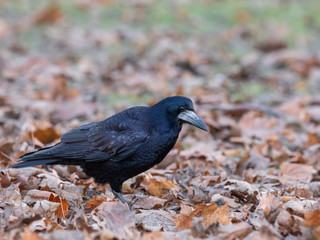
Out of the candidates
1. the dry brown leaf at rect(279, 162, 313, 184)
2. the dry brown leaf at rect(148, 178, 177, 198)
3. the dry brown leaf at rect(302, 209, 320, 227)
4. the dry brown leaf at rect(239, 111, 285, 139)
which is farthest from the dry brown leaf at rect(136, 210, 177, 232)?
the dry brown leaf at rect(239, 111, 285, 139)

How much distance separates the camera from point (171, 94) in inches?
269

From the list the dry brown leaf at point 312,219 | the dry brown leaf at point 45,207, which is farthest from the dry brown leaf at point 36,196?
the dry brown leaf at point 312,219

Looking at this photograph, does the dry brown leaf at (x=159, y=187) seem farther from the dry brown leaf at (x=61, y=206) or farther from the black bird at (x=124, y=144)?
the dry brown leaf at (x=61, y=206)

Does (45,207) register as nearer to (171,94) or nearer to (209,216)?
(209,216)

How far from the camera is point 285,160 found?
4961 millimetres

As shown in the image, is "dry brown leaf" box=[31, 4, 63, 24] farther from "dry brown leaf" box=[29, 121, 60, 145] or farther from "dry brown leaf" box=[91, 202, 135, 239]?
"dry brown leaf" box=[91, 202, 135, 239]

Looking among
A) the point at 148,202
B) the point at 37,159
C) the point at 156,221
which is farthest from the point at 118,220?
the point at 37,159

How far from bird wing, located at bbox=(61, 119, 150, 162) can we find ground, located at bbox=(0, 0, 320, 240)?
0.29 metres

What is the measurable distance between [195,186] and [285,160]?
1205 millimetres

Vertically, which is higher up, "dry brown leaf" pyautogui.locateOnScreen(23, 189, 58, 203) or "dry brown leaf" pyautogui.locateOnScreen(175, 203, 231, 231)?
"dry brown leaf" pyautogui.locateOnScreen(175, 203, 231, 231)

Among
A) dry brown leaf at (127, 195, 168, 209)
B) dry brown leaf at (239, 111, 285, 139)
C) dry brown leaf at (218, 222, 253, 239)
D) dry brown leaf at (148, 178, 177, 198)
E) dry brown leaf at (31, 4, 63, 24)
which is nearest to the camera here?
dry brown leaf at (218, 222, 253, 239)

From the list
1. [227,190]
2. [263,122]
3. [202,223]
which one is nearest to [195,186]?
[227,190]

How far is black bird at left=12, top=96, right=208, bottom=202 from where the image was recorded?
12.5 ft

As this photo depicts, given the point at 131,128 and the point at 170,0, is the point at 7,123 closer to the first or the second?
the point at 131,128
